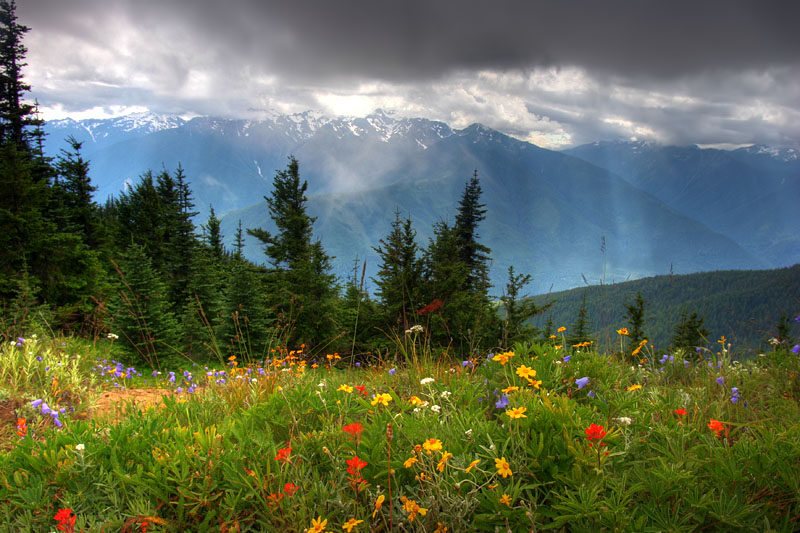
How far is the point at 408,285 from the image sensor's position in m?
17.7

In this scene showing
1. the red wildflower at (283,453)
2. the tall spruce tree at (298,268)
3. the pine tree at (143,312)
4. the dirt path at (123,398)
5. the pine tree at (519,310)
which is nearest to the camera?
the red wildflower at (283,453)

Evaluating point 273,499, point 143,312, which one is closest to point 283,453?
point 273,499

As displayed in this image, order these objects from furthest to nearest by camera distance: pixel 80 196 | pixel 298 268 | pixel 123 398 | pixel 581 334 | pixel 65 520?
pixel 80 196, pixel 298 268, pixel 581 334, pixel 123 398, pixel 65 520

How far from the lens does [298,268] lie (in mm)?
18312

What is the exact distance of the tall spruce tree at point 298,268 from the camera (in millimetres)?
16750

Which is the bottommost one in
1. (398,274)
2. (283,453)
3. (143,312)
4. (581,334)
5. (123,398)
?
(581,334)

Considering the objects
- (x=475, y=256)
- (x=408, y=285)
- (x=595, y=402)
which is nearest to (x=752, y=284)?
(x=475, y=256)

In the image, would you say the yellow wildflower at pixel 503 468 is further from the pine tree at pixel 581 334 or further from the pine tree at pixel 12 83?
the pine tree at pixel 12 83

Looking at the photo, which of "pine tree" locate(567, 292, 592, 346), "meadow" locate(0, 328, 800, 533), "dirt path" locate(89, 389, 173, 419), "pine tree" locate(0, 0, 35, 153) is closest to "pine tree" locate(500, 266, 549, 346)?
"pine tree" locate(567, 292, 592, 346)

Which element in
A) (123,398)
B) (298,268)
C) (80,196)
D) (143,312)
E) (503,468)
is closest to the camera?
(503,468)

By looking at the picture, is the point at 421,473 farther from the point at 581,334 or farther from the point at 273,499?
the point at 581,334

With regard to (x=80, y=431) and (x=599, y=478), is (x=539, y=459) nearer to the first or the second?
(x=599, y=478)

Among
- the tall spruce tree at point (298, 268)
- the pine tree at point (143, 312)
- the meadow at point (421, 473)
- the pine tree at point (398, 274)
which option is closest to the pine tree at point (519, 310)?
the pine tree at point (398, 274)

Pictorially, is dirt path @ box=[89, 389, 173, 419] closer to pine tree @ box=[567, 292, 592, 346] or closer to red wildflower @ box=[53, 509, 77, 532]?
red wildflower @ box=[53, 509, 77, 532]
